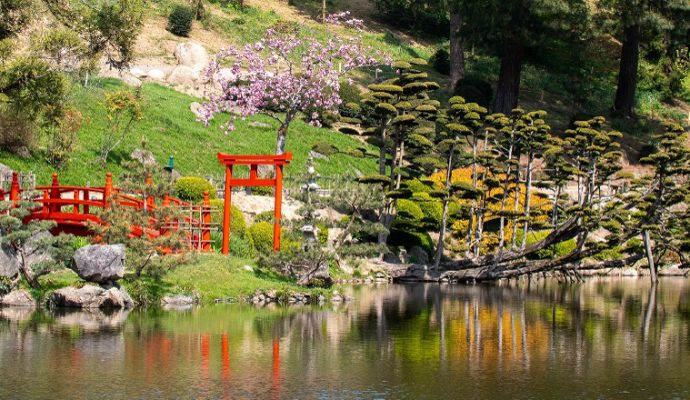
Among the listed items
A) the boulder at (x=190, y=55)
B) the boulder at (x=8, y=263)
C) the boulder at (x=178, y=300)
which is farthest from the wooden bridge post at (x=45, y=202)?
the boulder at (x=190, y=55)

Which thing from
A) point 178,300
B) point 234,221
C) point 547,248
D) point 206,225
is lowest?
point 178,300

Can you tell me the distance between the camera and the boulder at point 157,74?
68.6 meters

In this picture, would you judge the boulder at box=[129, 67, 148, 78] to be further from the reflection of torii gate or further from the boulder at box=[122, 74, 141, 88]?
the reflection of torii gate

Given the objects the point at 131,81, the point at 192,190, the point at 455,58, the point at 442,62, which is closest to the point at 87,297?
Result: the point at 192,190

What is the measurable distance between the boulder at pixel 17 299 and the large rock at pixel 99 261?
2011 millimetres

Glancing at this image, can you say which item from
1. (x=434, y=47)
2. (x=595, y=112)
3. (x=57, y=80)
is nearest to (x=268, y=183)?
(x=57, y=80)

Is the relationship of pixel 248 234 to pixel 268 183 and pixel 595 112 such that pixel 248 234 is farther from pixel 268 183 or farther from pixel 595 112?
pixel 595 112

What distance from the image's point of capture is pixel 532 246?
47.1 metres

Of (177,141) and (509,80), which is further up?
(509,80)

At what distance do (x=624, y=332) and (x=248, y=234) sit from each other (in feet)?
57.9

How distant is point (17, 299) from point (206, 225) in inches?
396

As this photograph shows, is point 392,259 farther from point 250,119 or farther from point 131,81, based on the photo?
point 131,81

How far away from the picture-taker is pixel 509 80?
68938 mm

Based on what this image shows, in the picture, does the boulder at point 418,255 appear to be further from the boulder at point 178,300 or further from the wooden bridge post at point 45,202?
the wooden bridge post at point 45,202
